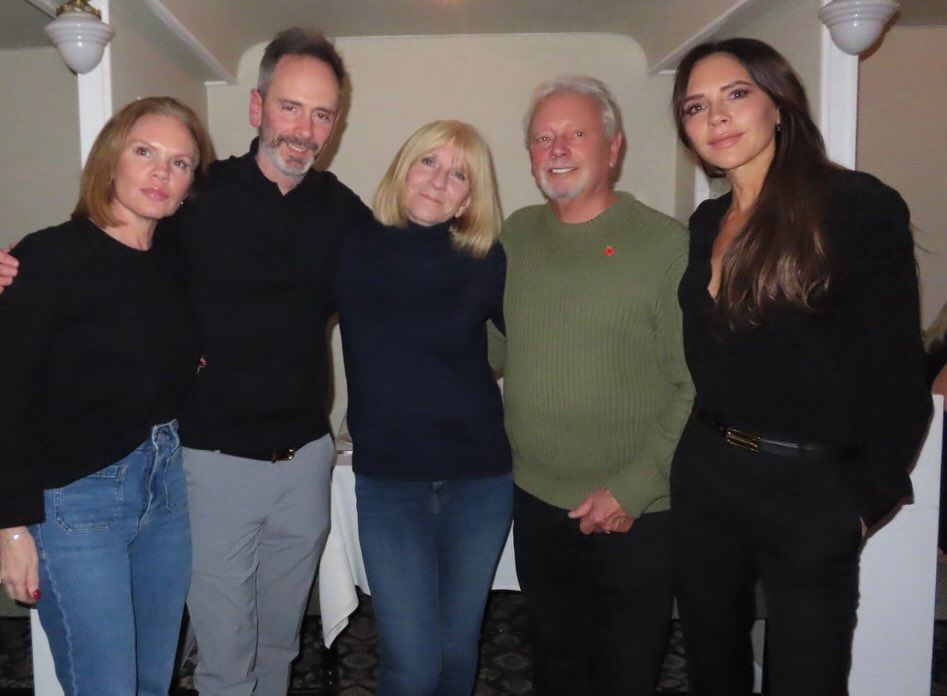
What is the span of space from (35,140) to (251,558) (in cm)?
268

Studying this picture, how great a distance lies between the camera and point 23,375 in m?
1.25

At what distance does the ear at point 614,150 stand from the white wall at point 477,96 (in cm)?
195

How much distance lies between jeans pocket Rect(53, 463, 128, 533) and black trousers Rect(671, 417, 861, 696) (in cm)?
103

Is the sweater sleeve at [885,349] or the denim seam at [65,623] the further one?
the denim seam at [65,623]

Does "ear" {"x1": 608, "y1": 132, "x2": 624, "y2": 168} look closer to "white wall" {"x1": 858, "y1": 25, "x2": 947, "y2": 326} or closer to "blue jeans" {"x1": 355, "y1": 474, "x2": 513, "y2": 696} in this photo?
"blue jeans" {"x1": 355, "y1": 474, "x2": 513, "y2": 696}

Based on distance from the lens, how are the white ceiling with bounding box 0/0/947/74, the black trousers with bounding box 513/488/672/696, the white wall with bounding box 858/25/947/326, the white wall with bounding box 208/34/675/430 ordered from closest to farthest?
the black trousers with bounding box 513/488/672/696
the white ceiling with bounding box 0/0/947/74
the white wall with bounding box 858/25/947/326
the white wall with bounding box 208/34/675/430

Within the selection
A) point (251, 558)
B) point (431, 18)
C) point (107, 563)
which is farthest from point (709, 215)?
point (431, 18)

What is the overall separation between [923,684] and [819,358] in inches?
49.0

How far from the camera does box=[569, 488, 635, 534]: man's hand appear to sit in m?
1.45

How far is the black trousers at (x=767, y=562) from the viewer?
47.6 inches

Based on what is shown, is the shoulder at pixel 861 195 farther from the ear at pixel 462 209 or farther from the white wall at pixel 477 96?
the white wall at pixel 477 96

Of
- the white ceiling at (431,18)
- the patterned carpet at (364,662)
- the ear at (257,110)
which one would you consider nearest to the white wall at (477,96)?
the white ceiling at (431,18)

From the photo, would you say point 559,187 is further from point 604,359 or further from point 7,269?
point 7,269

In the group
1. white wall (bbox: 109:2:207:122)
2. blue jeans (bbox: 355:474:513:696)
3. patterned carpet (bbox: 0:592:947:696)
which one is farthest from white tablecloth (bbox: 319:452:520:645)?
white wall (bbox: 109:2:207:122)
